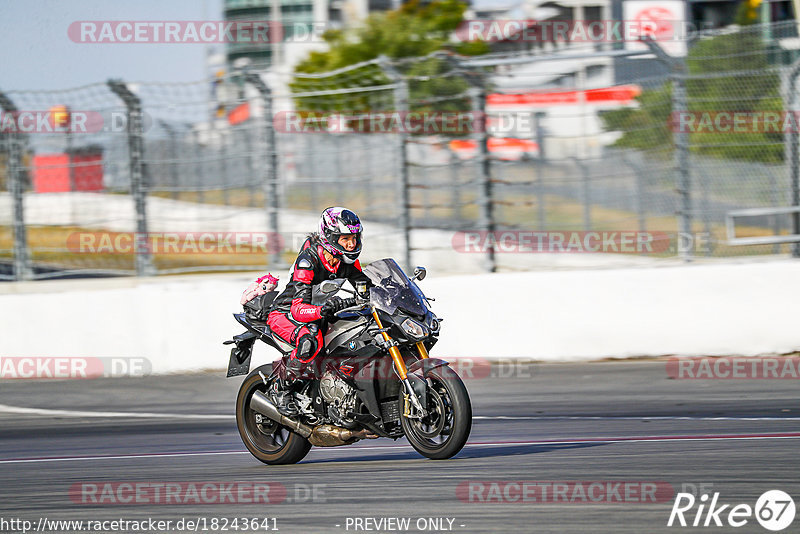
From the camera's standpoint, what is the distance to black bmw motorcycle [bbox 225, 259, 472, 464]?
6402mm

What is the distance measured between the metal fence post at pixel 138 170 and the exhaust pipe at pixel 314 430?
645 centimetres

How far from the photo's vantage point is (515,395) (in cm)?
1024

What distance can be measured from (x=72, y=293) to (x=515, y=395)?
5518mm

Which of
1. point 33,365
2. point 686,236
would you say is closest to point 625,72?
point 686,236

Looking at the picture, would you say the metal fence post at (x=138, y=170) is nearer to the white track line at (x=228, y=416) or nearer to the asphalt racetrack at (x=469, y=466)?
the white track line at (x=228, y=416)

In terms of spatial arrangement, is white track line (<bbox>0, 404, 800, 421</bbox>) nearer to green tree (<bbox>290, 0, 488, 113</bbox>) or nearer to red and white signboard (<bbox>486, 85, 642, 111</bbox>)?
red and white signboard (<bbox>486, 85, 642, 111</bbox>)

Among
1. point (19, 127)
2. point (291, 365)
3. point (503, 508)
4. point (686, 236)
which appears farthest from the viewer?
point (19, 127)

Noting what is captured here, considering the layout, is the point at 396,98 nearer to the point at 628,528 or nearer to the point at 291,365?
the point at 291,365

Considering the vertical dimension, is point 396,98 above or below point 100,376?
above

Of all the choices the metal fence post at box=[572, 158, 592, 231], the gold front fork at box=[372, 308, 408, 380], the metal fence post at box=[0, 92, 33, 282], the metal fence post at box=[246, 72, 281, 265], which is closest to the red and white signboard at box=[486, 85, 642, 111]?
the metal fence post at box=[572, 158, 592, 231]

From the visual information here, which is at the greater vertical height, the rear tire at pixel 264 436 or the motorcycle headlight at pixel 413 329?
the motorcycle headlight at pixel 413 329

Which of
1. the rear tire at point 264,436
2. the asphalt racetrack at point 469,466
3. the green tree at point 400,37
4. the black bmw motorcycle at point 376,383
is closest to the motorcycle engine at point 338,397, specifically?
the black bmw motorcycle at point 376,383

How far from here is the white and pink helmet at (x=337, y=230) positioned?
6812mm

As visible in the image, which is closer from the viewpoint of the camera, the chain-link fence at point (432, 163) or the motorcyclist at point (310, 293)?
the motorcyclist at point (310, 293)
